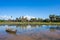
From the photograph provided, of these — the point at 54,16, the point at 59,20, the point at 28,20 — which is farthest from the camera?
the point at 28,20

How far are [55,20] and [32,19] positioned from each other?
2391cm

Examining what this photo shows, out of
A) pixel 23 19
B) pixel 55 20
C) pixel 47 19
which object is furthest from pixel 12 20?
pixel 55 20

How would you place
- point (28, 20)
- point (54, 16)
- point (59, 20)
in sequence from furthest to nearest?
point (28, 20) → point (54, 16) → point (59, 20)

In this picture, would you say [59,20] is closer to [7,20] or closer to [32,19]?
[32,19]

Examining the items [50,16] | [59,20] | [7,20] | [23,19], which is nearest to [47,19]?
[50,16]

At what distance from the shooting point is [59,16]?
10931cm

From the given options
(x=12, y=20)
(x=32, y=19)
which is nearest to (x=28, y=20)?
(x=32, y=19)

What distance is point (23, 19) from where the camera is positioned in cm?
11381

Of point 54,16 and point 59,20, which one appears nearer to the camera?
point 59,20

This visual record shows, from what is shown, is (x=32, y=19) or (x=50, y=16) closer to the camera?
(x=50, y=16)

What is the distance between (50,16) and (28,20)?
19988 mm

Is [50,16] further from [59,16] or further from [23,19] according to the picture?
[23,19]

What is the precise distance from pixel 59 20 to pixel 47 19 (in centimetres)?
1154

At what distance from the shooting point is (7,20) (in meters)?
122
